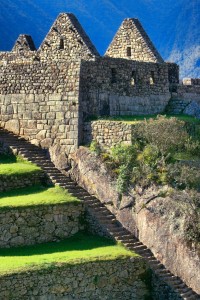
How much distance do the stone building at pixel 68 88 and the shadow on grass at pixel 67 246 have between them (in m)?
4.13

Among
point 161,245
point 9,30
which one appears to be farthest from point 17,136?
point 9,30

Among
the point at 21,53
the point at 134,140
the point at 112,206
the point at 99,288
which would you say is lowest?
the point at 99,288

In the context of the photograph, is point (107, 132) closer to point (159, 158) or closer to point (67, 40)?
point (159, 158)

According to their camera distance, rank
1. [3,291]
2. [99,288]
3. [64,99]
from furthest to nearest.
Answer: [64,99] < [99,288] < [3,291]

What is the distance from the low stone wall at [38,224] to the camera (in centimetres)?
3475

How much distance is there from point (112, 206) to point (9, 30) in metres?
43.6

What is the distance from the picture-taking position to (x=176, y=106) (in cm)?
4394

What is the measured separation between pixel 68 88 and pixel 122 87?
293 cm

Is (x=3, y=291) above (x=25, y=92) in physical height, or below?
below

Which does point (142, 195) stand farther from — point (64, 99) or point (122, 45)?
point (122, 45)

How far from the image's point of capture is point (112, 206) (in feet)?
122

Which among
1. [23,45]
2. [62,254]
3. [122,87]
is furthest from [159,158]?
[23,45]

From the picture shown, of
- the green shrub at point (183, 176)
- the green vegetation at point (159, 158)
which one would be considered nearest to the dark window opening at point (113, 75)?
the green vegetation at point (159, 158)

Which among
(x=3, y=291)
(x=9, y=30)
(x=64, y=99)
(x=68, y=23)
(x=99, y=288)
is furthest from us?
(x=9, y=30)
